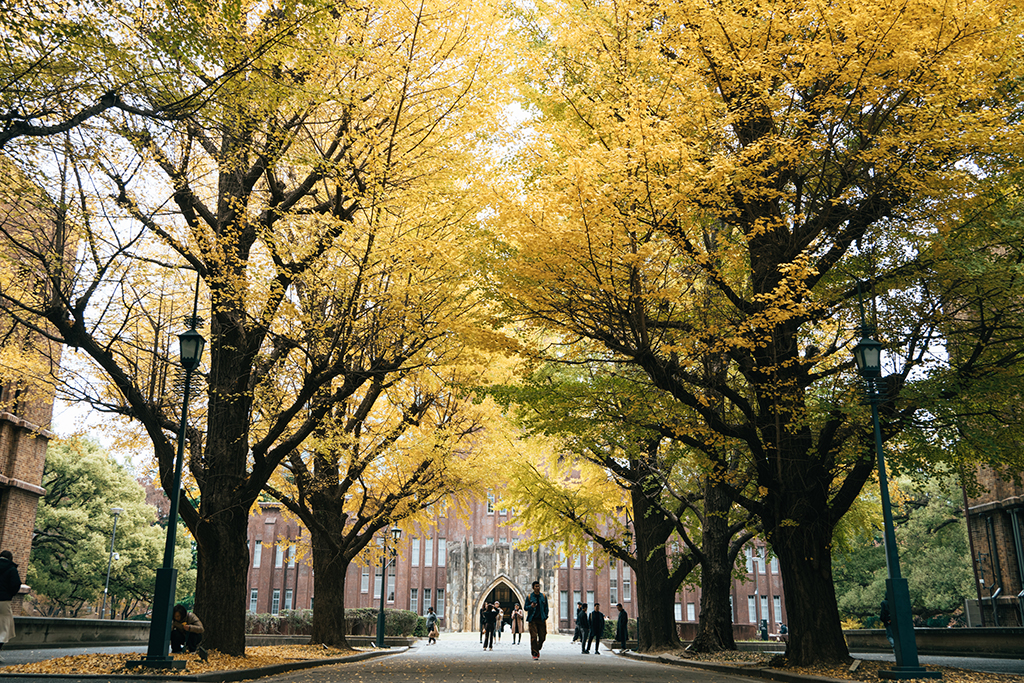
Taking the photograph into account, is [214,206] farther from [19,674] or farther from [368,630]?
[368,630]

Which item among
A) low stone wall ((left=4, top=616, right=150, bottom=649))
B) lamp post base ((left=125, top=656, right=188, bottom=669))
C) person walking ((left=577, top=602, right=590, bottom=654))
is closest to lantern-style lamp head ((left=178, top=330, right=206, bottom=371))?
lamp post base ((left=125, top=656, right=188, bottom=669))

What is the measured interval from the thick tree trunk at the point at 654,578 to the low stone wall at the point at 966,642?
5.93 metres

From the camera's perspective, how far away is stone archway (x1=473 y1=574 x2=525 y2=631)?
49719mm

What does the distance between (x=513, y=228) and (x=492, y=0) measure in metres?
5.31

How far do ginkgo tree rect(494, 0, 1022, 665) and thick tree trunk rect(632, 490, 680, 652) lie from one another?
28.0 feet

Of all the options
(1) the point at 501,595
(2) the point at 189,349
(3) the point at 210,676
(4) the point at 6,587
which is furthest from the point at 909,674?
(1) the point at 501,595

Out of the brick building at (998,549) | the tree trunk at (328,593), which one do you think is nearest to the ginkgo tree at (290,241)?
the tree trunk at (328,593)

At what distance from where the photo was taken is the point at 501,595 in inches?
2098

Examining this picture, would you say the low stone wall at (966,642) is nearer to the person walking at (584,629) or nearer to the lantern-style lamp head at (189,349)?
the person walking at (584,629)

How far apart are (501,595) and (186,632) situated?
140 ft

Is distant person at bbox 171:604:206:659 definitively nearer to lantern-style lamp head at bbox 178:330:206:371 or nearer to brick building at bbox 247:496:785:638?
lantern-style lamp head at bbox 178:330:206:371

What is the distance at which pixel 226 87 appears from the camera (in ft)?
28.2

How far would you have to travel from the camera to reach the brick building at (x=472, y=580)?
5009 centimetres

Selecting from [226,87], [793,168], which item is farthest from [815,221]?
[226,87]
